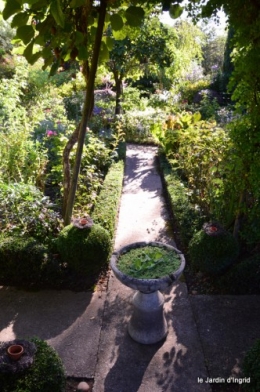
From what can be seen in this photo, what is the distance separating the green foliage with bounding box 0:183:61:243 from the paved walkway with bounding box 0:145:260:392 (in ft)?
2.16

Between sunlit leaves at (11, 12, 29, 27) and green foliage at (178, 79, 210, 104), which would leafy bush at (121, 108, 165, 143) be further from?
sunlit leaves at (11, 12, 29, 27)

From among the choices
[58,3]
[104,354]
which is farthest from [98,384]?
[58,3]

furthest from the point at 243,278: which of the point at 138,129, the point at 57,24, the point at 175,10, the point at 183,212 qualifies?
the point at 138,129

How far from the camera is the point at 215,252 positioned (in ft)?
12.0

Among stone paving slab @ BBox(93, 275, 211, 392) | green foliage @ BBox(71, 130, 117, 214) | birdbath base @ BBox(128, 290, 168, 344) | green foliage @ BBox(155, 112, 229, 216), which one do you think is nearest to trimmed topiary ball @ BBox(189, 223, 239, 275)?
stone paving slab @ BBox(93, 275, 211, 392)

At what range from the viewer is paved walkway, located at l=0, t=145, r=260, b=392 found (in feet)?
9.05

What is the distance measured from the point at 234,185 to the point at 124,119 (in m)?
6.67

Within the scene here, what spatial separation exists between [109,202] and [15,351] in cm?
307

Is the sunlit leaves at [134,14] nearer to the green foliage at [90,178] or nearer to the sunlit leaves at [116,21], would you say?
the sunlit leaves at [116,21]

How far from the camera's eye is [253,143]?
131 inches

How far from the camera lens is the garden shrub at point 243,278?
364 cm

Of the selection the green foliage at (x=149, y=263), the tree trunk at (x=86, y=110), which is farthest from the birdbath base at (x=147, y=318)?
the tree trunk at (x=86, y=110)

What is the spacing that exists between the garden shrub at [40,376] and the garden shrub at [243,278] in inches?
81.8

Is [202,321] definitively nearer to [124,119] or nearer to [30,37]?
[30,37]
